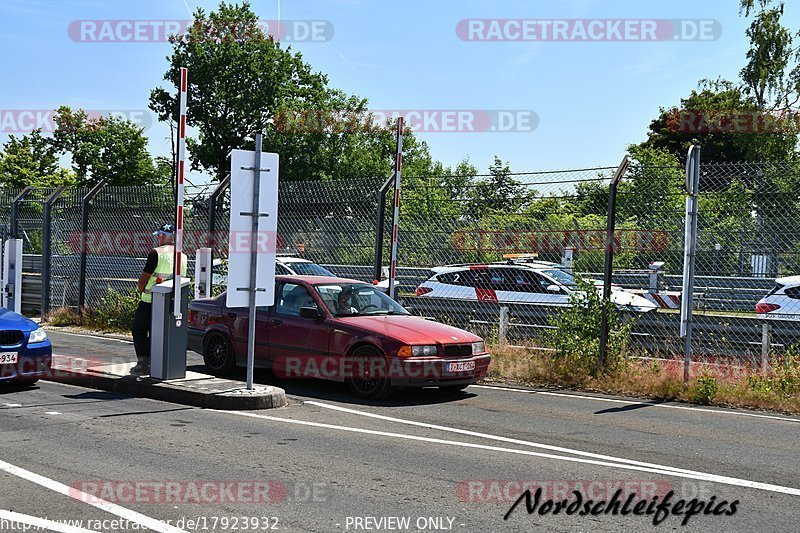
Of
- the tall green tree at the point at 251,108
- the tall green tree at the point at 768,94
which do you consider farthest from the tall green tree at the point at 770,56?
the tall green tree at the point at 251,108

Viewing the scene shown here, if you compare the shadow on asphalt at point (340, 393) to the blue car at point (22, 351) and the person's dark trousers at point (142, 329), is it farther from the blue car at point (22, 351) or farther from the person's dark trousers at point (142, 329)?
the blue car at point (22, 351)

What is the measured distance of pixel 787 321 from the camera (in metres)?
12.9

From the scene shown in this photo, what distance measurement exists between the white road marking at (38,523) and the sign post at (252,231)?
4488mm

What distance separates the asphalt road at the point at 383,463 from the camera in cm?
562

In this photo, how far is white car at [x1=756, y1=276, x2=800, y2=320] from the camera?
15938 mm

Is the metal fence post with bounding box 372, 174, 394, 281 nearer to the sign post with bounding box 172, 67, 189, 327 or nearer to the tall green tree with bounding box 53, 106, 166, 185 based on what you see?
the sign post with bounding box 172, 67, 189, 327

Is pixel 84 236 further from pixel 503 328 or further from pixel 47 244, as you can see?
pixel 503 328

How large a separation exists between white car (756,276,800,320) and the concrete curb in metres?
9.44

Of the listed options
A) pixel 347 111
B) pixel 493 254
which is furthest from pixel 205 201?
pixel 347 111

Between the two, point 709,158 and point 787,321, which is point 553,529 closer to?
point 787,321

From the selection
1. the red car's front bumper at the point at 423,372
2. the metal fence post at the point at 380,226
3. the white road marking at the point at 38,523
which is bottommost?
the white road marking at the point at 38,523

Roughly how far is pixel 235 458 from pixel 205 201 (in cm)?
1089

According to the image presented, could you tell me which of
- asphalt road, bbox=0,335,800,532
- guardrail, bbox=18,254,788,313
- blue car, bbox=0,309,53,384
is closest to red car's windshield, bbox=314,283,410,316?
Answer: asphalt road, bbox=0,335,800,532

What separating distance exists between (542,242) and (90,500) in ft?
31.9
